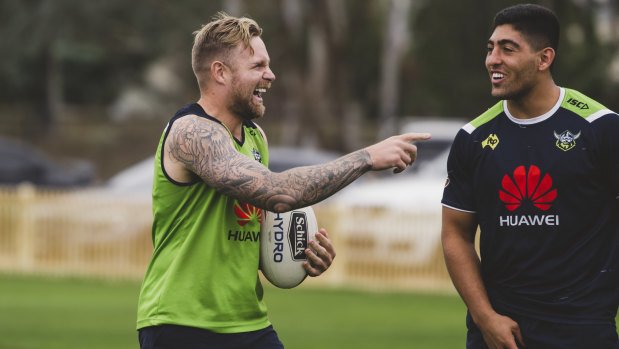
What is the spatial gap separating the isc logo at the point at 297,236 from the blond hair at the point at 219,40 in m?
0.84

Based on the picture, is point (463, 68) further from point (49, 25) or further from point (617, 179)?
point (617, 179)

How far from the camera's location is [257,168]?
438 cm

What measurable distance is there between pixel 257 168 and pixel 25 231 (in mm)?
14380

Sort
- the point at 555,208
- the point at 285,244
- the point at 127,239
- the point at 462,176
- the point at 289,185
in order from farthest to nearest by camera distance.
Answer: the point at 127,239, the point at 462,176, the point at 285,244, the point at 555,208, the point at 289,185

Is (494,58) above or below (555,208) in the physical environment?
above

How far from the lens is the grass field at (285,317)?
10898mm

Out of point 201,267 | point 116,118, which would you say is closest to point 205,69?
point 201,267

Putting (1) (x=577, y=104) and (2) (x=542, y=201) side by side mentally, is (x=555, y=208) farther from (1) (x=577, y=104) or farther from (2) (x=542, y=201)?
(1) (x=577, y=104)

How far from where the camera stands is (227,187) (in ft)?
14.2

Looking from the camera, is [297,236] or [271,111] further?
[271,111]

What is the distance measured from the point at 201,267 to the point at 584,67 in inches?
1000

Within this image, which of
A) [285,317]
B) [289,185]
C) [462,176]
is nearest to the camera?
[289,185]

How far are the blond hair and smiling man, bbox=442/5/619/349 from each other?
45.1 inches

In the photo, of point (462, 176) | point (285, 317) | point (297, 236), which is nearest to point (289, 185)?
point (297, 236)
